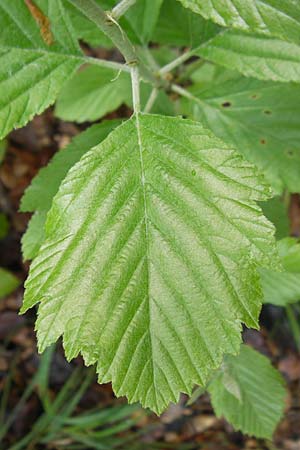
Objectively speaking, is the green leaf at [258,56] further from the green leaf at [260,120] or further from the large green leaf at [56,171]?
the large green leaf at [56,171]

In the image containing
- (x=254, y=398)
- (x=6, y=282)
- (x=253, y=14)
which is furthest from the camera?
(x=6, y=282)

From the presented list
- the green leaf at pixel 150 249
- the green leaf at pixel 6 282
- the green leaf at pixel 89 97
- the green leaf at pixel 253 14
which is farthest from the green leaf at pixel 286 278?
the green leaf at pixel 6 282

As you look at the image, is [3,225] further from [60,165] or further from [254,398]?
[254,398]

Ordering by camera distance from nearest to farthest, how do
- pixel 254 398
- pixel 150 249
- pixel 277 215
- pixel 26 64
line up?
pixel 150 249, pixel 26 64, pixel 277 215, pixel 254 398

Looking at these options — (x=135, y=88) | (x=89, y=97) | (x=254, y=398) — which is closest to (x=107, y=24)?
(x=135, y=88)

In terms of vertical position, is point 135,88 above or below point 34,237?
above
